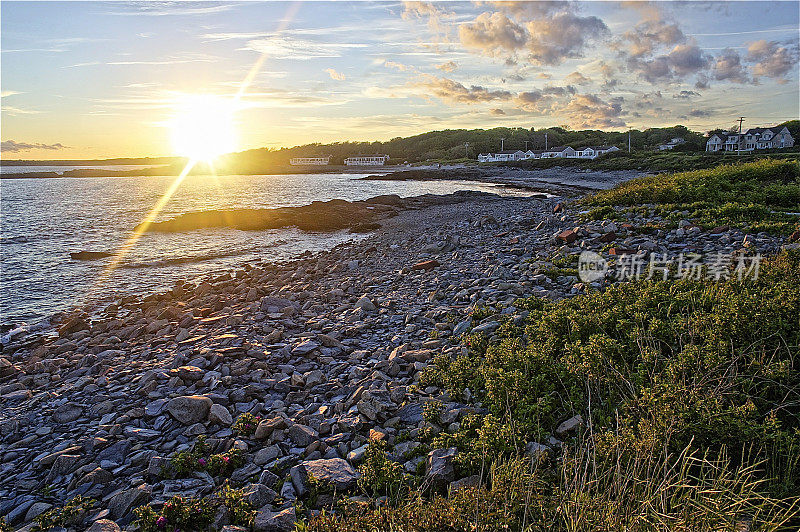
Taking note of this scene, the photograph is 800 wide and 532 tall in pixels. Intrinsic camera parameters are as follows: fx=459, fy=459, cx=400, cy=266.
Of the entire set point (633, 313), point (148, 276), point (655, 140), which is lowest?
point (148, 276)

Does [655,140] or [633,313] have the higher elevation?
[655,140]

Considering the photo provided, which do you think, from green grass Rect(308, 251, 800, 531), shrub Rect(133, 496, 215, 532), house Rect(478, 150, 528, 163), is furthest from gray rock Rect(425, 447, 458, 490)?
house Rect(478, 150, 528, 163)

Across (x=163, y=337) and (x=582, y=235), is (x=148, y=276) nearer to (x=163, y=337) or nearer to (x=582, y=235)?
(x=163, y=337)

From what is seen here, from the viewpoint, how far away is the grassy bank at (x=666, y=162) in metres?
57.9

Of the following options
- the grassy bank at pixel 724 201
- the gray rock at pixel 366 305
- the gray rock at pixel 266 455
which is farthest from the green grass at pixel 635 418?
the grassy bank at pixel 724 201

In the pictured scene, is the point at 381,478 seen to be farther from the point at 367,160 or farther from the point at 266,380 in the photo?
the point at 367,160

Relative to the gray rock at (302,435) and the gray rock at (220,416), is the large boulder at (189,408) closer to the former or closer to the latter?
the gray rock at (220,416)

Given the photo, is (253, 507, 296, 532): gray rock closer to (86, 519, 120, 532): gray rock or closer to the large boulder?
(86, 519, 120, 532): gray rock

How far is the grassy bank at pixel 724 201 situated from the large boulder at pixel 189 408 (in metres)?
13.6

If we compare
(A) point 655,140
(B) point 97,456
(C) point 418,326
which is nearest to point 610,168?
(A) point 655,140

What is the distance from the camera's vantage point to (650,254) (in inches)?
432

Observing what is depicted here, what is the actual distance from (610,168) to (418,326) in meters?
80.4

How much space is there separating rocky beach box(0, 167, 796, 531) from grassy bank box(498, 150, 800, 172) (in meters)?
46.4

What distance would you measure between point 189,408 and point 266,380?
1181 mm
